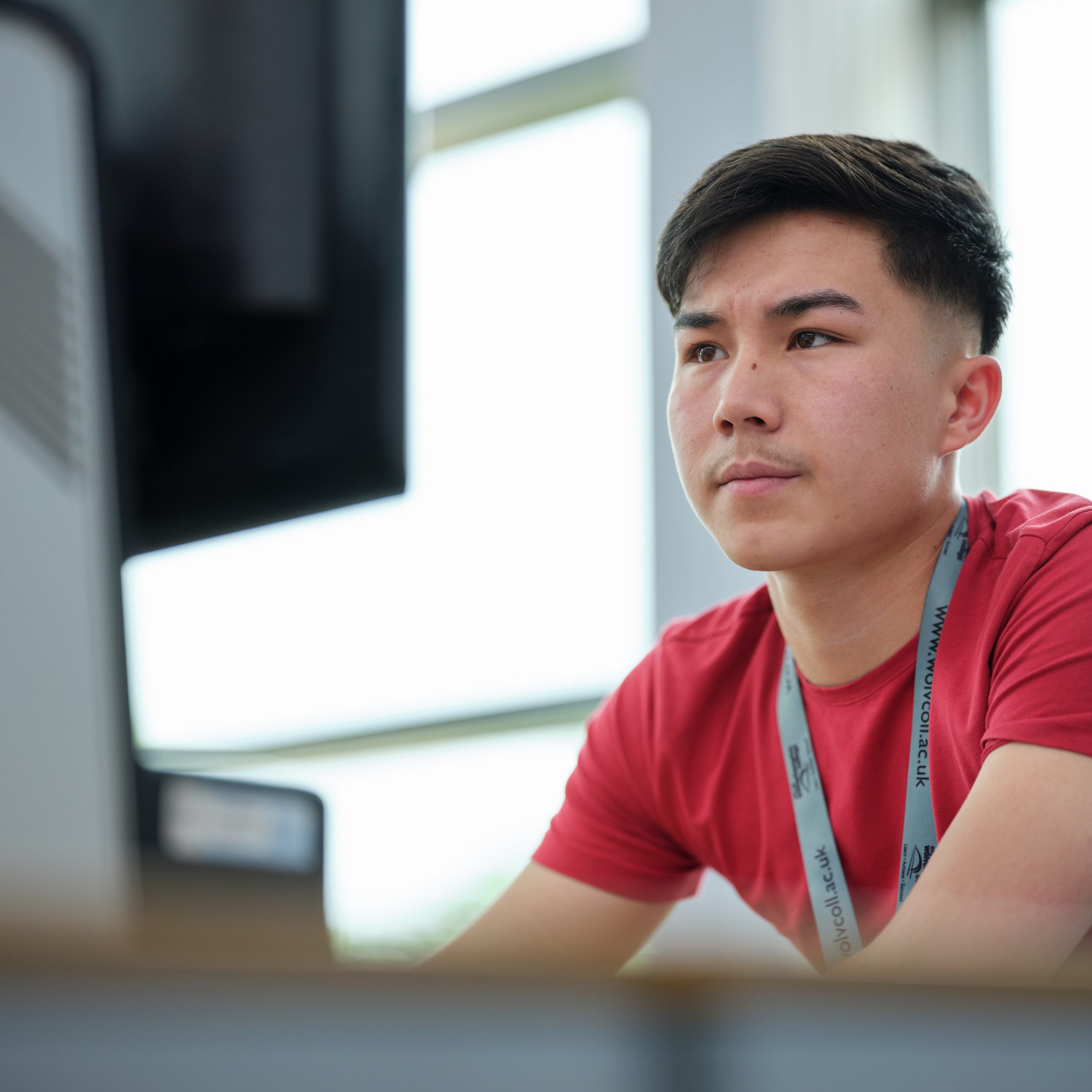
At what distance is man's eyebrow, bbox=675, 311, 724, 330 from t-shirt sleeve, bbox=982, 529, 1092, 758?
37cm

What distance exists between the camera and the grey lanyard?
102 centimetres

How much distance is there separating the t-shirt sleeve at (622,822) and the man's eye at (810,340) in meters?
0.41

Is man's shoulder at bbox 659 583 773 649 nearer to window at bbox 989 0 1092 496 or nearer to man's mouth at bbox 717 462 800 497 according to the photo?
man's mouth at bbox 717 462 800 497

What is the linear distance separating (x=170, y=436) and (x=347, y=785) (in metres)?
2.08

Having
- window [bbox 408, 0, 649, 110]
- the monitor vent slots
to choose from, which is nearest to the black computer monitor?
the monitor vent slots

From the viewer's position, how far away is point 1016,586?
3.33 ft

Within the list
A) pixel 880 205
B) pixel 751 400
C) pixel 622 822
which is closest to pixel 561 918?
pixel 622 822

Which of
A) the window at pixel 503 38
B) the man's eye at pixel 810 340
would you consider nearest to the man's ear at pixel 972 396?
the man's eye at pixel 810 340

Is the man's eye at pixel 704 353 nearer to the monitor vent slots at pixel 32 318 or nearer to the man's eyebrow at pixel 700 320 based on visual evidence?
the man's eyebrow at pixel 700 320

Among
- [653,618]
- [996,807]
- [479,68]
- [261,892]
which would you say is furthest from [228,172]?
[479,68]

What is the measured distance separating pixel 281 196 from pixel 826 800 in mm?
736

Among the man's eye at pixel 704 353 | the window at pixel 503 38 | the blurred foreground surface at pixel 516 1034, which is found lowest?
the blurred foreground surface at pixel 516 1034

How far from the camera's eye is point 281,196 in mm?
775

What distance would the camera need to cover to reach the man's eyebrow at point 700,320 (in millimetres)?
1132
